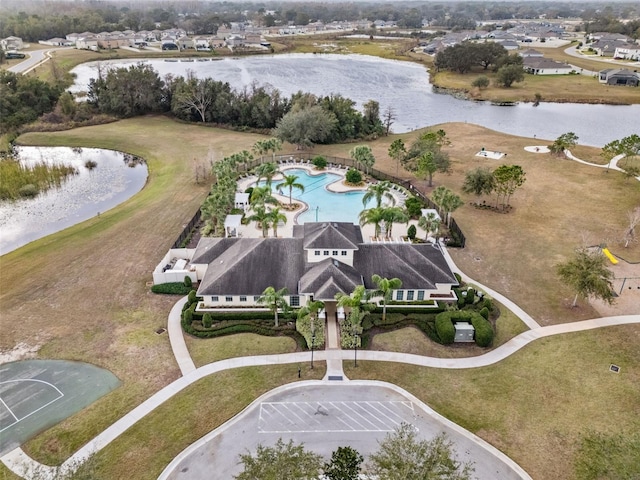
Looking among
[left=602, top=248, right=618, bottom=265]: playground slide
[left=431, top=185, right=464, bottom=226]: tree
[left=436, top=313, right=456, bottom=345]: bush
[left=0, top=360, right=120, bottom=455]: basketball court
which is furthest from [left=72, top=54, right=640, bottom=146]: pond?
[left=0, top=360, right=120, bottom=455]: basketball court

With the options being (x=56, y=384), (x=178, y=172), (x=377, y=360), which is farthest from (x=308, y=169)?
(x=56, y=384)

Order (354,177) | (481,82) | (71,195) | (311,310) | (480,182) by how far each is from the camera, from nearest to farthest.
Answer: (311,310) → (480,182) → (354,177) → (71,195) → (481,82)

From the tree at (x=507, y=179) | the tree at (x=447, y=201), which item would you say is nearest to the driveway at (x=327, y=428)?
the tree at (x=447, y=201)

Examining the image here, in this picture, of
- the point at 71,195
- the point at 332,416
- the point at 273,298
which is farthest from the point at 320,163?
the point at 332,416

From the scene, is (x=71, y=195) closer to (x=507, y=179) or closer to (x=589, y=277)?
(x=507, y=179)

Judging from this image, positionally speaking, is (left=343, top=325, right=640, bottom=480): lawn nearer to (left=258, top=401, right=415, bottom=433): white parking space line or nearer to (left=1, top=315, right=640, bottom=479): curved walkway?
(left=1, top=315, right=640, bottom=479): curved walkway

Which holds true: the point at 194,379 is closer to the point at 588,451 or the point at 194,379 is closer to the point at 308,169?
the point at 588,451

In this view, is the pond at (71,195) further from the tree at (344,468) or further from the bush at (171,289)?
the tree at (344,468)
